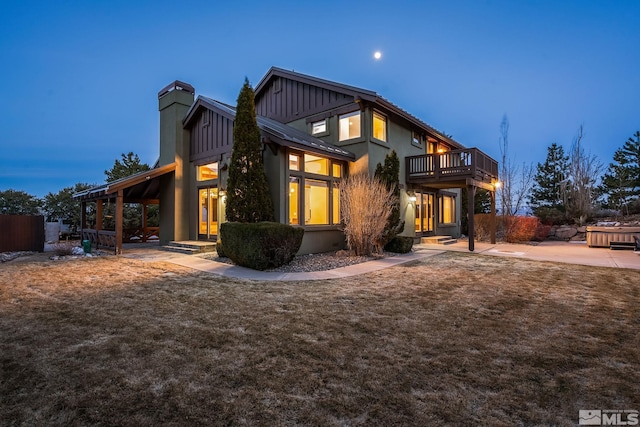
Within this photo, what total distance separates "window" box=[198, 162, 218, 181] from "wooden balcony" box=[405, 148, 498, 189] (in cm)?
833

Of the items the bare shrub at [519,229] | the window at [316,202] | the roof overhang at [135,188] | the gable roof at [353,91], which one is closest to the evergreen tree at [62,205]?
the roof overhang at [135,188]

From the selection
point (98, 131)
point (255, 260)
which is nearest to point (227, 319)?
point (255, 260)

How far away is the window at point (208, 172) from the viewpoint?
39.6 feet

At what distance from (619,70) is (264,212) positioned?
9274 cm

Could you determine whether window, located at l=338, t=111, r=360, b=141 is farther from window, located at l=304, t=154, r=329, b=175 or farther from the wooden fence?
the wooden fence

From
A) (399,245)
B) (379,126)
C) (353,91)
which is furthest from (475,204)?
(353,91)

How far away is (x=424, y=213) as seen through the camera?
50.7 feet

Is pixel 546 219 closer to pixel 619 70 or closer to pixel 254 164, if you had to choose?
pixel 254 164

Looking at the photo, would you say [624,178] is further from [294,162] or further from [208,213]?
[208,213]

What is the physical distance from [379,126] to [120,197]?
33.0 feet

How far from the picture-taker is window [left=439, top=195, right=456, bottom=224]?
16.9m

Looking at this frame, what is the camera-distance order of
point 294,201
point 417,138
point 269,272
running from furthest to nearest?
point 417,138 → point 294,201 → point 269,272

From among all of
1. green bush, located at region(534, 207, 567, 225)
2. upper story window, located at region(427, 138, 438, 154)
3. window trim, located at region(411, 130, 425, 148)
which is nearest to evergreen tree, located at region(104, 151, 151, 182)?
window trim, located at region(411, 130, 425, 148)

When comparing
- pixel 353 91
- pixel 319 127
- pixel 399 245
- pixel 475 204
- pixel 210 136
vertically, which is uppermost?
pixel 353 91
